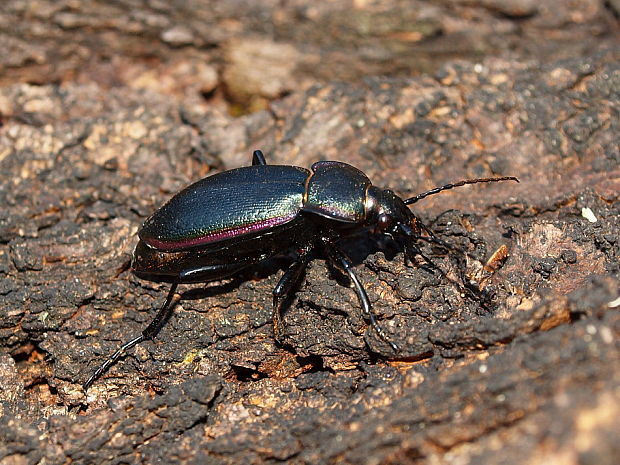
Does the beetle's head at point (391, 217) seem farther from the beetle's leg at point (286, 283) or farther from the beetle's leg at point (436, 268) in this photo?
the beetle's leg at point (286, 283)

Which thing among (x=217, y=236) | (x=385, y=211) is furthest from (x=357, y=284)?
(x=217, y=236)

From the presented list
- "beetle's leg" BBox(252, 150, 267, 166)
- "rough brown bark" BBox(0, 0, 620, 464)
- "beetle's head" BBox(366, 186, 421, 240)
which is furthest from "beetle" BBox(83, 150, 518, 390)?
"beetle's leg" BBox(252, 150, 267, 166)

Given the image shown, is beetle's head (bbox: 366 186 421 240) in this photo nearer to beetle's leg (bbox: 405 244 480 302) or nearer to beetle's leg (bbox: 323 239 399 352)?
beetle's leg (bbox: 405 244 480 302)

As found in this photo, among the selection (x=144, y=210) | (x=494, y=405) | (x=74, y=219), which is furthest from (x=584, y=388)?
(x=74, y=219)

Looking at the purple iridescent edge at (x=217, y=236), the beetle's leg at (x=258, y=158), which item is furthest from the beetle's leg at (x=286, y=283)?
the beetle's leg at (x=258, y=158)

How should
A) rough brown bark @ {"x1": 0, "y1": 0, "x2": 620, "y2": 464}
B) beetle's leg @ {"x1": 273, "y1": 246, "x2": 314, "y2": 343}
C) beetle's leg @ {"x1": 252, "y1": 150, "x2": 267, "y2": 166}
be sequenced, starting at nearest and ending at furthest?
rough brown bark @ {"x1": 0, "y1": 0, "x2": 620, "y2": 464}, beetle's leg @ {"x1": 273, "y1": 246, "x2": 314, "y2": 343}, beetle's leg @ {"x1": 252, "y1": 150, "x2": 267, "y2": 166}

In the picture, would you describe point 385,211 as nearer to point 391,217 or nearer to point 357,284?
point 391,217
